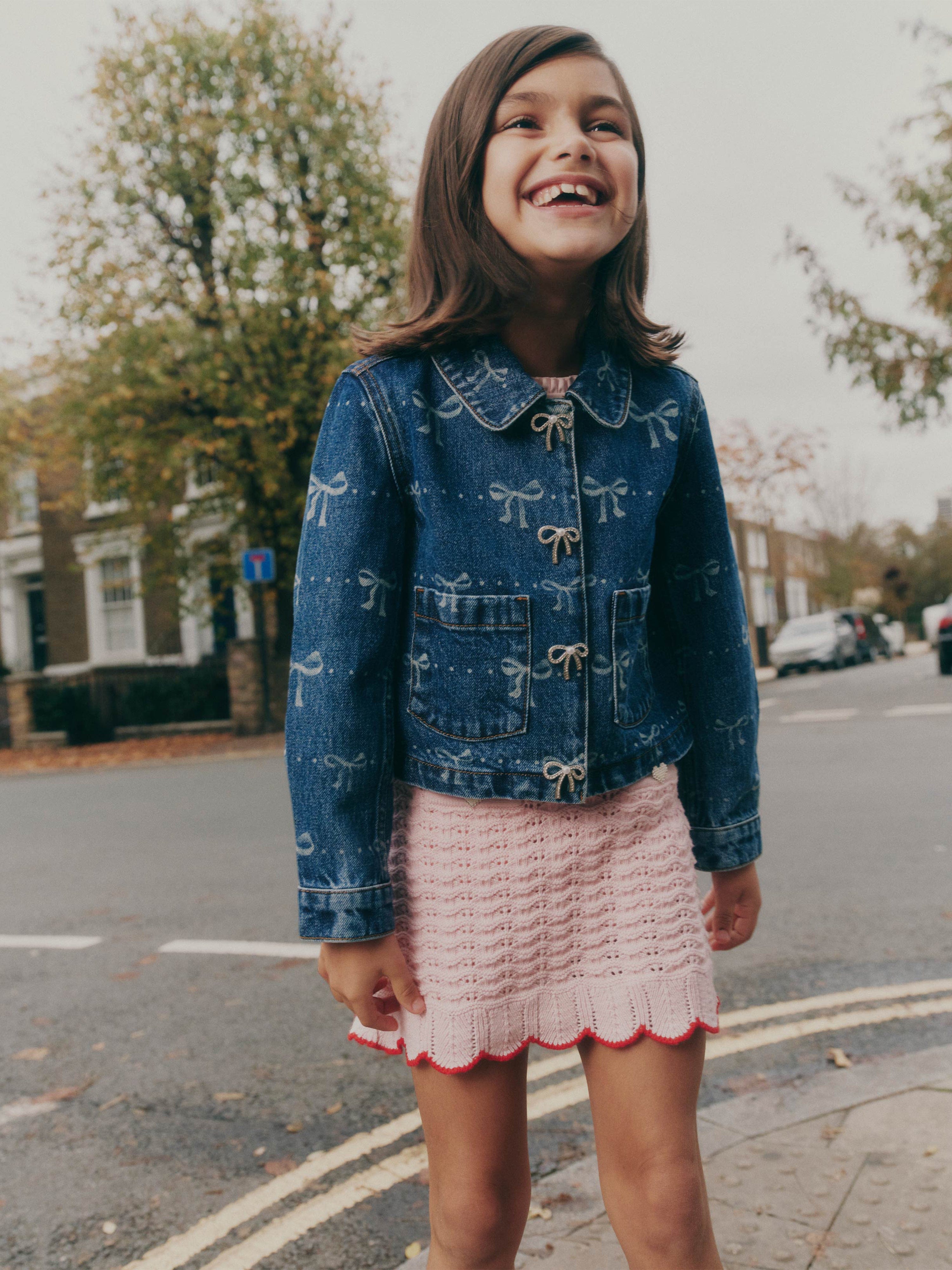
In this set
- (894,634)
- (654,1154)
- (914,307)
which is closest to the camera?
(654,1154)

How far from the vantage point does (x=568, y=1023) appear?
5.03 feet

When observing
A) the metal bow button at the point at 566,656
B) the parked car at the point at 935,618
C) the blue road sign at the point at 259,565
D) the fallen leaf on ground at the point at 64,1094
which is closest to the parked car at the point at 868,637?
Result: the parked car at the point at 935,618

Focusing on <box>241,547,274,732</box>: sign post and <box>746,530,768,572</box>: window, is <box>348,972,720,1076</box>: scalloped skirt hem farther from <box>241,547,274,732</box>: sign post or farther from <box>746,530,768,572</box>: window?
<box>746,530,768,572</box>: window

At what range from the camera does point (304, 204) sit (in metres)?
17.1

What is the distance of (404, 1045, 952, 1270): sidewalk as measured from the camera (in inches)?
85.7

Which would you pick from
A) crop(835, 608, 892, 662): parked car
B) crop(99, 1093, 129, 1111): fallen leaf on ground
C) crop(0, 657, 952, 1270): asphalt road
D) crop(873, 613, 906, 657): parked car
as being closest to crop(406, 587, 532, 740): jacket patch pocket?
crop(0, 657, 952, 1270): asphalt road

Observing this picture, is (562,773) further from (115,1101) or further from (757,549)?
(757,549)

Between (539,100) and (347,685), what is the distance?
0.86m

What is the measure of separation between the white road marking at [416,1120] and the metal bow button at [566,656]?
167 centimetres

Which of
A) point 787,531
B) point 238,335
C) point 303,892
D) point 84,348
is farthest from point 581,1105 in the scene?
point 787,531

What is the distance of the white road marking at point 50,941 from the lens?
205 inches

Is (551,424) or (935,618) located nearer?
(551,424)

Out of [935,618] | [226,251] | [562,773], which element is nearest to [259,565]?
[226,251]

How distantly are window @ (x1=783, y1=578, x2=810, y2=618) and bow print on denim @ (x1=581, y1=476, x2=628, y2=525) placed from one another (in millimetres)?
57713
